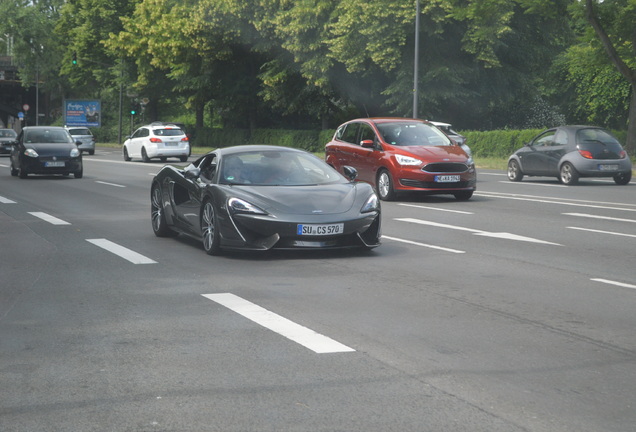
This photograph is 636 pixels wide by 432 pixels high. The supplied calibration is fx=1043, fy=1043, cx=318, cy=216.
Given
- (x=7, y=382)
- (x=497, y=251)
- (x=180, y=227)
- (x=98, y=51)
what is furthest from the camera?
(x=98, y=51)

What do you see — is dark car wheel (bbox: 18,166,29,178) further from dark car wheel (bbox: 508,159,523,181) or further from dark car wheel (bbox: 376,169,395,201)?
dark car wheel (bbox: 508,159,523,181)

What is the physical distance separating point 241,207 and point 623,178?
17463 millimetres

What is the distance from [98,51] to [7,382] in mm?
83226

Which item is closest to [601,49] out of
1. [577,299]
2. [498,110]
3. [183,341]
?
[498,110]

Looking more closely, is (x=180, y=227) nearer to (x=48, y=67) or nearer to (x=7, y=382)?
(x=7, y=382)

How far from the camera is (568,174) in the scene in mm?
26328

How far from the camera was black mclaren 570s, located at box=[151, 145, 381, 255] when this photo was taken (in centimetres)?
1102

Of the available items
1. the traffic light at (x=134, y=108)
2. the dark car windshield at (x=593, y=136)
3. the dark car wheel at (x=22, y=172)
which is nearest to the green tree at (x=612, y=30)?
the dark car windshield at (x=593, y=136)

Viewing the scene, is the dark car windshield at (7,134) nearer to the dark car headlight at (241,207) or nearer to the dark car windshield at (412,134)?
the dark car windshield at (412,134)

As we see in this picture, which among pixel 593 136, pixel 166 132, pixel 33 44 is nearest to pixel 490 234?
pixel 593 136

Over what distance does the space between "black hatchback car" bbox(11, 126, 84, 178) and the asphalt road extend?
16.4 m

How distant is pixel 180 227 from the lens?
1291 cm

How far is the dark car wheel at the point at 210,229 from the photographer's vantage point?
11.4 m

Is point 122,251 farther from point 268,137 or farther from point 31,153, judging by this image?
point 268,137
